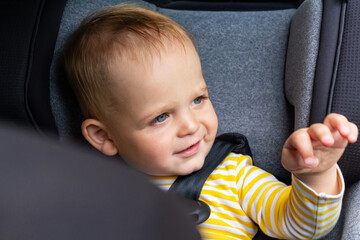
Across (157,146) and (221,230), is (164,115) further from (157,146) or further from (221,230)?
(221,230)

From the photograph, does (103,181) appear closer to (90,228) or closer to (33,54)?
(90,228)

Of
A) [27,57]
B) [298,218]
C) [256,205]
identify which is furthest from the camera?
[27,57]

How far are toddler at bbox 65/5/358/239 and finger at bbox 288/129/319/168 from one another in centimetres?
16

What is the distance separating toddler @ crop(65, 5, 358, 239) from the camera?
88cm

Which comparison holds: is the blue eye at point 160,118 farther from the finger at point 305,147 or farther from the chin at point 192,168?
the finger at point 305,147

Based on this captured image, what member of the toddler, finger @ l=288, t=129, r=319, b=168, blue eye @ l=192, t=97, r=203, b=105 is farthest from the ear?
finger @ l=288, t=129, r=319, b=168

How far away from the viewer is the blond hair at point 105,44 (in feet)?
2.97

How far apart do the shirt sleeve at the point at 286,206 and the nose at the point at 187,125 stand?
160 millimetres

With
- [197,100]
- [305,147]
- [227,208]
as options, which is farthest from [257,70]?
[305,147]

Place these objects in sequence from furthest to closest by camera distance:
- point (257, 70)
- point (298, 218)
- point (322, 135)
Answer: point (257, 70) → point (298, 218) → point (322, 135)

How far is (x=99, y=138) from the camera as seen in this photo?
1012 millimetres

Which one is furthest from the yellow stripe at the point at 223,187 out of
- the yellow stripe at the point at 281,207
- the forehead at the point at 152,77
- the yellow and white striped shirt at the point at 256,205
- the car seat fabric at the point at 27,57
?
the car seat fabric at the point at 27,57

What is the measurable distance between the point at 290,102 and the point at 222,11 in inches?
14.4

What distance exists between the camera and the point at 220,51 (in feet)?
3.97
